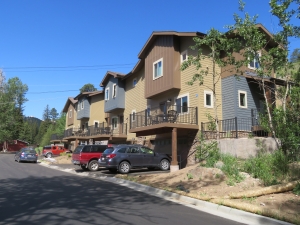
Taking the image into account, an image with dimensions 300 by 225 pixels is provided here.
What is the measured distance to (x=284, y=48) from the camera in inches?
509

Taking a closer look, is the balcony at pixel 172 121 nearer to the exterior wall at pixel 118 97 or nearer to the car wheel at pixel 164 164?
the car wheel at pixel 164 164

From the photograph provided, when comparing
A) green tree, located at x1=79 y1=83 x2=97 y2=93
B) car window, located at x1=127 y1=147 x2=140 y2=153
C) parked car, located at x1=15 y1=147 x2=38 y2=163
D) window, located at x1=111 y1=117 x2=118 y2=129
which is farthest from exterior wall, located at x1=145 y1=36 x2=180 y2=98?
green tree, located at x1=79 y1=83 x2=97 y2=93

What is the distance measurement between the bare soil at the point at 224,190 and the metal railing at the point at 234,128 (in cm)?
564

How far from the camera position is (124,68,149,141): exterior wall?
2659 cm

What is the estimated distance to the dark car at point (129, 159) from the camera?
1689 cm

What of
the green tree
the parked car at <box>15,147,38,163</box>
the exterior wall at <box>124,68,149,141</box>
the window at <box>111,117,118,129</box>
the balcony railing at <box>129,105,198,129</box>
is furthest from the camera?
the green tree

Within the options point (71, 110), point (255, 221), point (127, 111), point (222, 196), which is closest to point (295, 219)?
point (255, 221)

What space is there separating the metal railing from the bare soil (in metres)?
5.64

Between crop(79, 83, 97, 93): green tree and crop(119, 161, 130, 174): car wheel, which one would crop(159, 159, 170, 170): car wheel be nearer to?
crop(119, 161, 130, 174): car wheel

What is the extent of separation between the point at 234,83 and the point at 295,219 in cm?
1371

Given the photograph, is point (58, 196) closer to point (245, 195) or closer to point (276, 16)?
point (245, 195)

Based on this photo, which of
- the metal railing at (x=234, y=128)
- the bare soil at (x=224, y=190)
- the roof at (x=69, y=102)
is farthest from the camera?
the roof at (x=69, y=102)

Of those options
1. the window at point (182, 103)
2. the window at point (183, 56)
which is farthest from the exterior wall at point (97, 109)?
the window at point (183, 56)

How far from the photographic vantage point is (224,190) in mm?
9703
